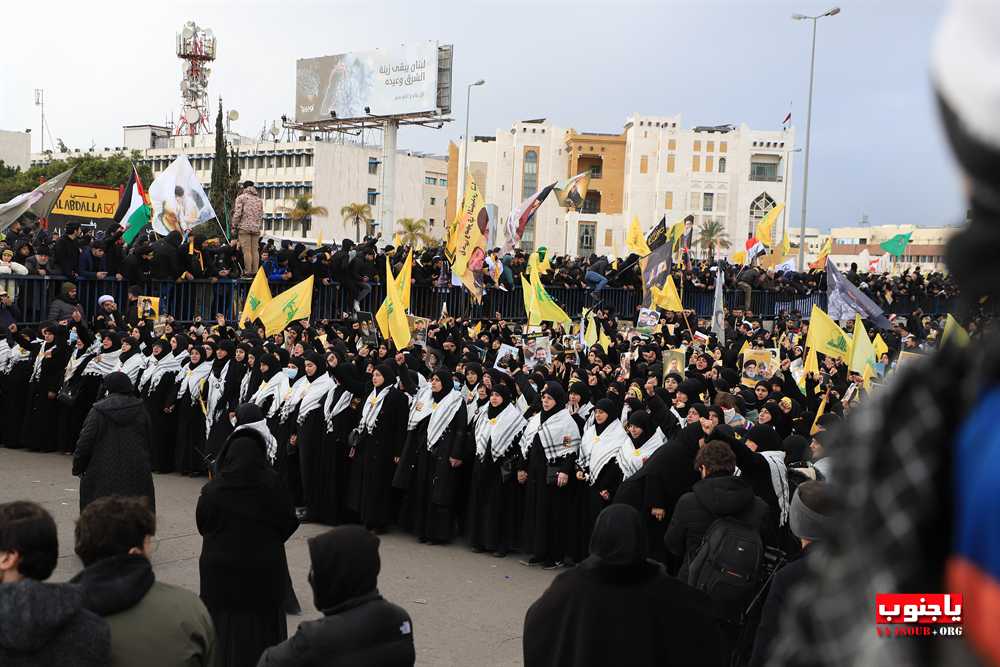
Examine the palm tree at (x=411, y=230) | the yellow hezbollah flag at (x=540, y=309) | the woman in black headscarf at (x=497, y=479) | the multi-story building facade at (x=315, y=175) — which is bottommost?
the woman in black headscarf at (x=497, y=479)

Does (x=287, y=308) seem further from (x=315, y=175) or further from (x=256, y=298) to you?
(x=315, y=175)

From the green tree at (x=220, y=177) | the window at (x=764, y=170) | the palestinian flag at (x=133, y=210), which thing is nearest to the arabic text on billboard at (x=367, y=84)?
the green tree at (x=220, y=177)

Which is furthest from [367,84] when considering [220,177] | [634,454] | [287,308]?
[634,454]

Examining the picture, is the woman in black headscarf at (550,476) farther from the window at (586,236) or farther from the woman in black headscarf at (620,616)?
the window at (586,236)

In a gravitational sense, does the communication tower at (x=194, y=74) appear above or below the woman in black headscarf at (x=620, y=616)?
above

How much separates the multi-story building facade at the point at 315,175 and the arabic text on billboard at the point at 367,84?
214 inches

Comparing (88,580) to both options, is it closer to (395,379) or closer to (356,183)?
(395,379)

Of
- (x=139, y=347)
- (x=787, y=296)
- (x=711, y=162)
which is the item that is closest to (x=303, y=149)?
(x=711, y=162)

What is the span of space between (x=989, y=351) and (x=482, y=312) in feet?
77.8

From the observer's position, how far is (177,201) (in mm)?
20281

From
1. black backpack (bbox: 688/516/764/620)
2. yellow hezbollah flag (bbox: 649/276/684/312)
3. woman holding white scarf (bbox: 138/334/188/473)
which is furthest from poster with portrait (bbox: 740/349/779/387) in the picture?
black backpack (bbox: 688/516/764/620)

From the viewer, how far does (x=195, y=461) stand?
13.6 metres

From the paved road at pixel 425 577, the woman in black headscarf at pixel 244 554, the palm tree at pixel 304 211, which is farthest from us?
the palm tree at pixel 304 211

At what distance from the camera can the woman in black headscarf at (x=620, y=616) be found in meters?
3.85
